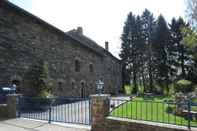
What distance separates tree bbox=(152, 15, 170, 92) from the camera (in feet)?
105

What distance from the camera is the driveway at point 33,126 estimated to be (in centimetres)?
665

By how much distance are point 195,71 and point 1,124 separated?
29.1 m

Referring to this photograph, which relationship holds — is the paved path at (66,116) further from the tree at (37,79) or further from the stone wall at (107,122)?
the tree at (37,79)

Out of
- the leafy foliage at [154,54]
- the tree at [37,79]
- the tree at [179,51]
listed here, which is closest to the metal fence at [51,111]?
the tree at [37,79]

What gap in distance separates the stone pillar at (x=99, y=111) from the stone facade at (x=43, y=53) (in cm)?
768

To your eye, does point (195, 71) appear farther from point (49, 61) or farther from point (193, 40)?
point (49, 61)

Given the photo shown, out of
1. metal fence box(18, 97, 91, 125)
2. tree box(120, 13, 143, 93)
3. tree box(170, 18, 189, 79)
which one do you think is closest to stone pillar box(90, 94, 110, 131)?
metal fence box(18, 97, 91, 125)

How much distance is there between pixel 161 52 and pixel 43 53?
74.0 feet

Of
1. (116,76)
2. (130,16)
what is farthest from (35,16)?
(130,16)

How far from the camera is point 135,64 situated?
116 ft

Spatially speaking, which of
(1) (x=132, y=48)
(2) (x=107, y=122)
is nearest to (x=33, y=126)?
(2) (x=107, y=122)

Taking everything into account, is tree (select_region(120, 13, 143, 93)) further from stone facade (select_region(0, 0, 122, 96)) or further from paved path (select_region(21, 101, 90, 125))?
paved path (select_region(21, 101, 90, 125))

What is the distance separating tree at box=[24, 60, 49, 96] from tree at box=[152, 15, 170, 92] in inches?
886

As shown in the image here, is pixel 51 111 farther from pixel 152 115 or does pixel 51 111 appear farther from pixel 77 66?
pixel 77 66
